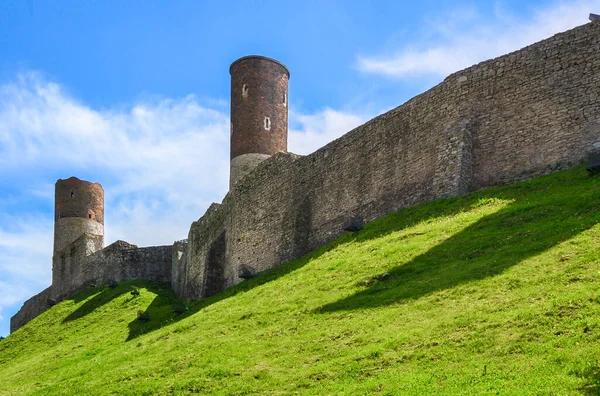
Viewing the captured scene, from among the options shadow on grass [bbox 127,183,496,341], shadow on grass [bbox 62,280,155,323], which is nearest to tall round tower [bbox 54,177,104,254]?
shadow on grass [bbox 62,280,155,323]

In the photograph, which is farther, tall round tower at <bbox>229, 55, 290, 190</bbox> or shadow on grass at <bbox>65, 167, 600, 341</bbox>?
tall round tower at <bbox>229, 55, 290, 190</bbox>

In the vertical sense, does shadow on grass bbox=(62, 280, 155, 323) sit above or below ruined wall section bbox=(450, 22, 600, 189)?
below

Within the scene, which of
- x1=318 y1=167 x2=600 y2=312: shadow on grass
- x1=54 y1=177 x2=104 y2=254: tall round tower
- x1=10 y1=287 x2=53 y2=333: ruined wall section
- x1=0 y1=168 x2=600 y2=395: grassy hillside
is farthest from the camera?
x1=54 y1=177 x2=104 y2=254: tall round tower

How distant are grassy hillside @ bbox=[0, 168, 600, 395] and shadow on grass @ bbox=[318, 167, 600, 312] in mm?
58

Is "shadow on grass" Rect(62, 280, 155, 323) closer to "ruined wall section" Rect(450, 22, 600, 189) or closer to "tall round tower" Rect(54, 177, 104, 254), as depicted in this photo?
"tall round tower" Rect(54, 177, 104, 254)

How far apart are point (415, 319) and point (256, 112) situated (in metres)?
37.4

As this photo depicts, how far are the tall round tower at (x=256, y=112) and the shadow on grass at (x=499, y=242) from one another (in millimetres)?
29994

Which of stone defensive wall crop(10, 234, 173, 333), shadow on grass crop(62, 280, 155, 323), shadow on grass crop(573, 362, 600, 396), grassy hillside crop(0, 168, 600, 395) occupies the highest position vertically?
stone defensive wall crop(10, 234, 173, 333)

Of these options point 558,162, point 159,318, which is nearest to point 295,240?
point 159,318

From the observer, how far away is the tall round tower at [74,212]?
6825 cm

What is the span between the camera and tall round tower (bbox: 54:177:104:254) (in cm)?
6825

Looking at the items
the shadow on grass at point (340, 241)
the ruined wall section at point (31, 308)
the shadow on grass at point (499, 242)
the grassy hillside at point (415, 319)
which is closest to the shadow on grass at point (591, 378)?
the grassy hillside at point (415, 319)

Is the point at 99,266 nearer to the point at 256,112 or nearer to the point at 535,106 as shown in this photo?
the point at 256,112

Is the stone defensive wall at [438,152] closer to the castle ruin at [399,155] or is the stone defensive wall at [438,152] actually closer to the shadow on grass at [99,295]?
the castle ruin at [399,155]
